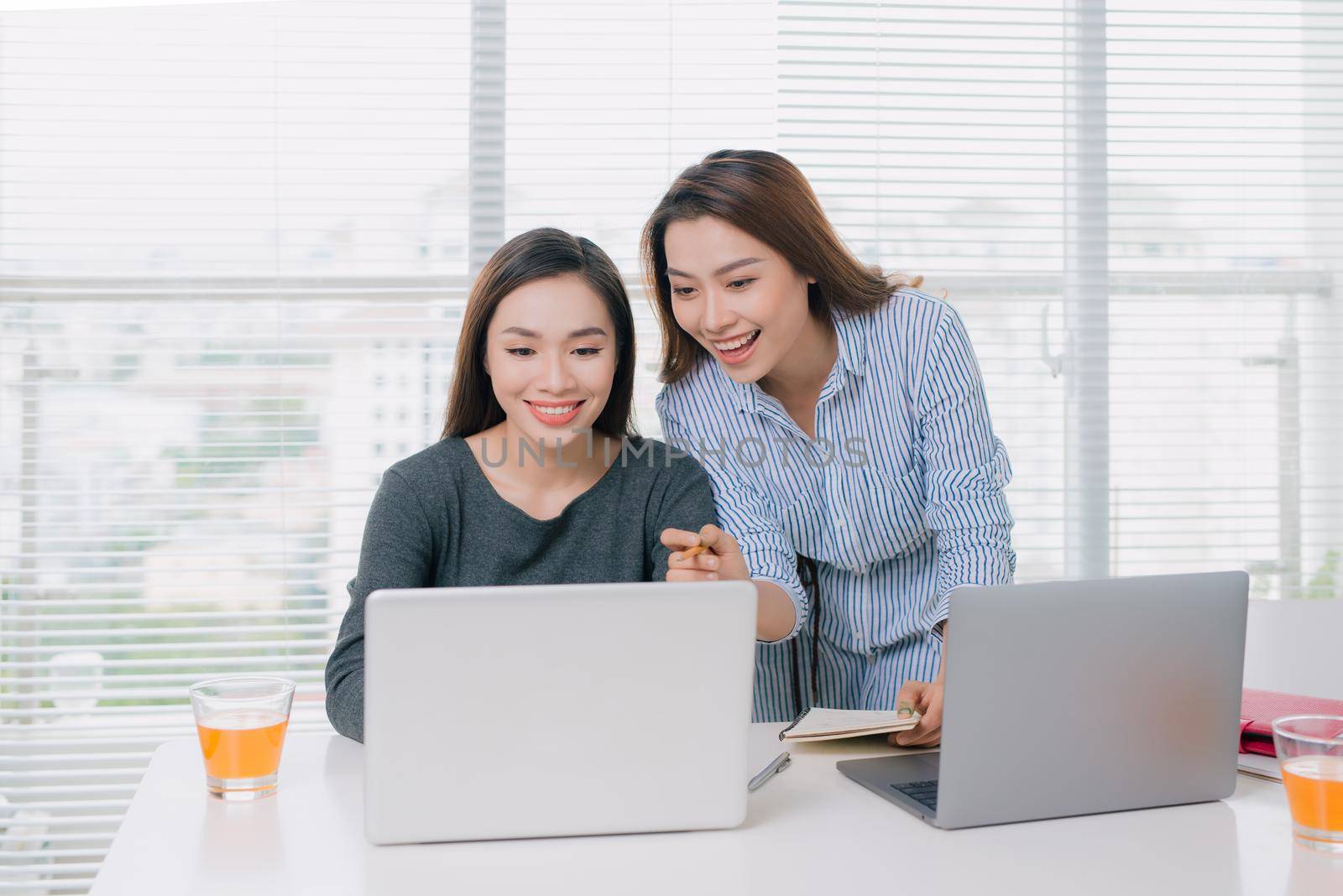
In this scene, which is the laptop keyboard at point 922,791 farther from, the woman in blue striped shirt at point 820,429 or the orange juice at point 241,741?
the orange juice at point 241,741

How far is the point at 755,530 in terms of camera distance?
62.7 inches

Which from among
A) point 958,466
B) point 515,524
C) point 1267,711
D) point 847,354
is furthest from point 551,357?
point 1267,711

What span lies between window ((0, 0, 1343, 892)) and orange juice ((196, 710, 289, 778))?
5.08 feet

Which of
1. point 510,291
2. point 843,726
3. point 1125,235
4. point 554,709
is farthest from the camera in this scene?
point 1125,235

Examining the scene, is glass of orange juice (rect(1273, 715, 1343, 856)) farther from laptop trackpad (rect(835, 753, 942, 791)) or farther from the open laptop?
laptop trackpad (rect(835, 753, 942, 791))

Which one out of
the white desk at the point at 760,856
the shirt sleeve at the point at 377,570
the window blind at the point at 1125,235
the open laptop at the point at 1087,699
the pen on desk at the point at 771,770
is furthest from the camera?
the window blind at the point at 1125,235

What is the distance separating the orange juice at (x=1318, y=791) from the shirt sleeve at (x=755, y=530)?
28.9 inches

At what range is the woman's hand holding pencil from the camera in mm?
1255

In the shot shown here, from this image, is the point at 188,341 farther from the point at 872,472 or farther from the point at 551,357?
the point at 872,472

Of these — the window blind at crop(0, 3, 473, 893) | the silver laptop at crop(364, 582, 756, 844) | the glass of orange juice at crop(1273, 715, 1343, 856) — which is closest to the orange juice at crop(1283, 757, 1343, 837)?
the glass of orange juice at crop(1273, 715, 1343, 856)

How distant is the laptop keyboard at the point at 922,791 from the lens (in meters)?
1.02

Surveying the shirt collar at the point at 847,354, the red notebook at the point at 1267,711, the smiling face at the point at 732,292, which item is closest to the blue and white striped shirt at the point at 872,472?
the shirt collar at the point at 847,354

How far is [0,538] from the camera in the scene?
247cm

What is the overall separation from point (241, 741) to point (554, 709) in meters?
0.37
